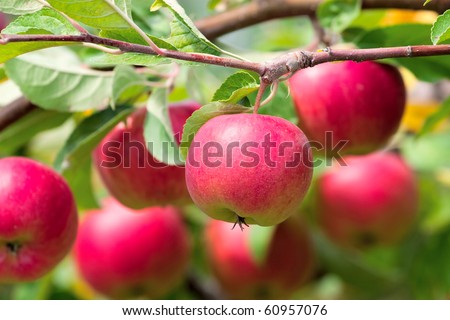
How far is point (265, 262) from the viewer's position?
1.82m

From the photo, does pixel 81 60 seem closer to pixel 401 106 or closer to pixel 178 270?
pixel 401 106

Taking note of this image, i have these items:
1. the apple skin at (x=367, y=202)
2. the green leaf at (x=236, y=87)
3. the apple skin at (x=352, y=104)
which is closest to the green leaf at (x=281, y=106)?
the apple skin at (x=352, y=104)

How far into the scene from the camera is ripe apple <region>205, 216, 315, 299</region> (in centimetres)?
180

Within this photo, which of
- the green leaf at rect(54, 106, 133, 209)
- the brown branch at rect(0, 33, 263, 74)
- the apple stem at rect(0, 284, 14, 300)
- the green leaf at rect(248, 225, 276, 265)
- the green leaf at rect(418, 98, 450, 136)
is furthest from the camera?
the apple stem at rect(0, 284, 14, 300)

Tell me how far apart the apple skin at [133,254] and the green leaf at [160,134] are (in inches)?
26.7

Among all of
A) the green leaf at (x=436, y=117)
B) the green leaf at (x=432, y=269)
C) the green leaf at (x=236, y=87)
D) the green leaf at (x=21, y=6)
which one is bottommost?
the green leaf at (x=21, y=6)

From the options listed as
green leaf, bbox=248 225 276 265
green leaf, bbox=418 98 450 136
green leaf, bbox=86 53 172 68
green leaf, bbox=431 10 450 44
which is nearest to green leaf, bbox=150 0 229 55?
green leaf, bbox=86 53 172 68

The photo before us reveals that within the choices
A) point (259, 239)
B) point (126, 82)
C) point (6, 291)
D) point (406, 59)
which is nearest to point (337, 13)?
point (406, 59)

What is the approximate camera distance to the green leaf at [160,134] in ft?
3.32

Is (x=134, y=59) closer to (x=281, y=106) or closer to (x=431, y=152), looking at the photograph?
(x=281, y=106)

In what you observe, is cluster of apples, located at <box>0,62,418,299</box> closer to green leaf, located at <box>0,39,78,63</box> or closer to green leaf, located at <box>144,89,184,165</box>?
green leaf, located at <box>144,89,184,165</box>

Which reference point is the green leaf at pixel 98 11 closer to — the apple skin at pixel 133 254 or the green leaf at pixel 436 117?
the green leaf at pixel 436 117

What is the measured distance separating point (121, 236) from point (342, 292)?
24.4 inches

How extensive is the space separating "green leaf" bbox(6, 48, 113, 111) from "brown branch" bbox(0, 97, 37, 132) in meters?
0.05
